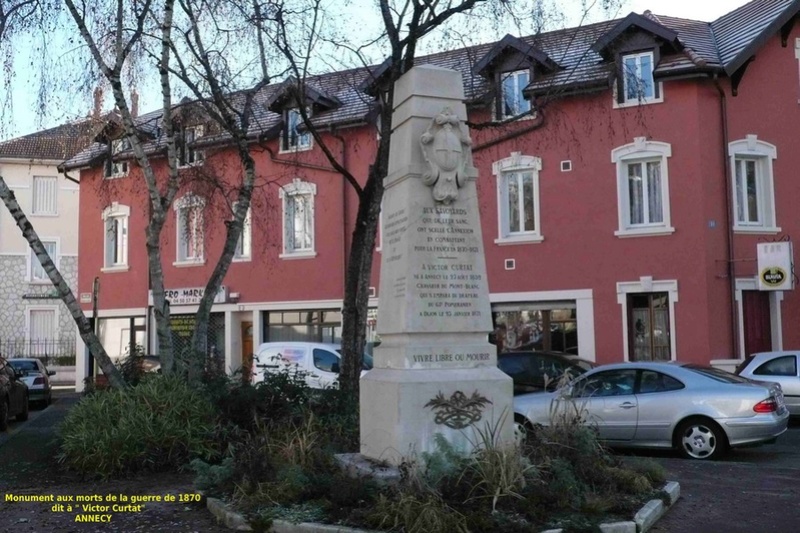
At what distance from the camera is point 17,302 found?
42.4 metres

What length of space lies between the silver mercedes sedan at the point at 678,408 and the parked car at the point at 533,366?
313 cm

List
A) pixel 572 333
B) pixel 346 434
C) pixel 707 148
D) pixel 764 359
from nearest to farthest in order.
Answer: pixel 346 434, pixel 764 359, pixel 707 148, pixel 572 333

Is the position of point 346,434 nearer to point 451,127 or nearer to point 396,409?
point 396,409

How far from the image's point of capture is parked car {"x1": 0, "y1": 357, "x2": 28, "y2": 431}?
60.1 feet

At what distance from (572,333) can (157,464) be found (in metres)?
13.7

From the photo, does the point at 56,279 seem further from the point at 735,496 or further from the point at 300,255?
the point at 300,255

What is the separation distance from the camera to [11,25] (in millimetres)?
13078

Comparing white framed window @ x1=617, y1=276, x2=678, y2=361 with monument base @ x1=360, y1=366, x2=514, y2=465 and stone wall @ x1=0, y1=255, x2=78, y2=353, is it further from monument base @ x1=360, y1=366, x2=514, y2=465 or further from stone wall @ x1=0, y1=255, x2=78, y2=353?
stone wall @ x1=0, y1=255, x2=78, y2=353

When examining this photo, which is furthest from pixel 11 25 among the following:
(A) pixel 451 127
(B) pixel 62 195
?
(B) pixel 62 195

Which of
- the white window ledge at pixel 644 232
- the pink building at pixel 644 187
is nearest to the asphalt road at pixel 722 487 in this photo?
the pink building at pixel 644 187

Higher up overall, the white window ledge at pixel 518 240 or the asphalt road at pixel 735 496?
the white window ledge at pixel 518 240

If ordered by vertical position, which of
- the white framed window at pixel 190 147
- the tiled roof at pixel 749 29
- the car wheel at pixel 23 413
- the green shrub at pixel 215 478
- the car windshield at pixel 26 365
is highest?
the tiled roof at pixel 749 29

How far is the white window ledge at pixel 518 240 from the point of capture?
74.2ft

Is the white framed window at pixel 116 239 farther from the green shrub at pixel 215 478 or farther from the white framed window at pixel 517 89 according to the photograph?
the green shrub at pixel 215 478
